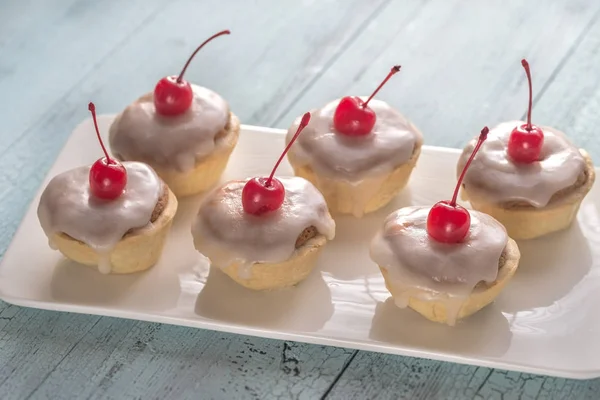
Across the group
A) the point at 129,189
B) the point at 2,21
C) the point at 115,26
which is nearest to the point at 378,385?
the point at 129,189

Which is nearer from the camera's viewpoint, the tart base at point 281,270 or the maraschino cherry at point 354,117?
the tart base at point 281,270

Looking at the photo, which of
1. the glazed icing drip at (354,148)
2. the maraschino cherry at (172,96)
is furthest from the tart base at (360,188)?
the maraschino cherry at (172,96)

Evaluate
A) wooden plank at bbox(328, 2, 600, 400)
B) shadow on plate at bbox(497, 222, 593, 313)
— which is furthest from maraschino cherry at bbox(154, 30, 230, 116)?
shadow on plate at bbox(497, 222, 593, 313)

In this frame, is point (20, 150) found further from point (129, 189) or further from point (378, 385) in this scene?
point (378, 385)

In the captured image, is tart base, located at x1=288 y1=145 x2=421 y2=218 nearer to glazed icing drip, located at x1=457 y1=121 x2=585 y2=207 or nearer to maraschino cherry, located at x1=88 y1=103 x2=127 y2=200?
glazed icing drip, located at x1=457 y1=121 x2=585 y2=207

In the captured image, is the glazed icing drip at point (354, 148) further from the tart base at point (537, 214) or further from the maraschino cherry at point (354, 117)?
the tart base at point (537, 214)

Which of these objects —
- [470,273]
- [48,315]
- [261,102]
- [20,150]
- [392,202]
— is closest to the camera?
[470,273]
